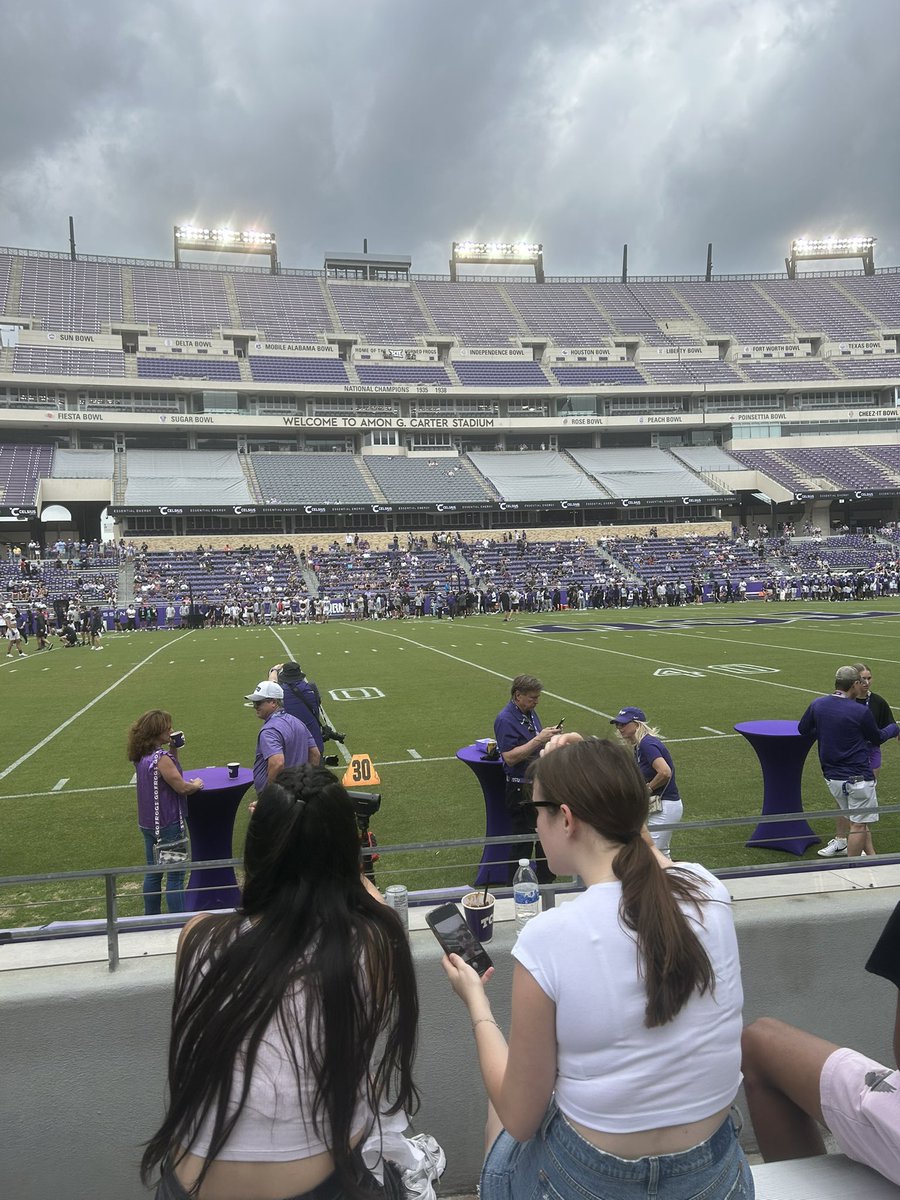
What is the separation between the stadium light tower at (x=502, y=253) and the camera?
89.4m

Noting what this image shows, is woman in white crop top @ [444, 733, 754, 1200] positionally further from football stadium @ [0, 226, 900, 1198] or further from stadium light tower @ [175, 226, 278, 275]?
stadium light tower @ [175, 226, 278, 275]

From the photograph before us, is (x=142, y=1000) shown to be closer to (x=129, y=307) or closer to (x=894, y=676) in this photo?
(x=894, y=676)

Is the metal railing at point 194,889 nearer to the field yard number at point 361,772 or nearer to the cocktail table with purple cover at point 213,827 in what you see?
the cocktail table with purple cover at point 213,827

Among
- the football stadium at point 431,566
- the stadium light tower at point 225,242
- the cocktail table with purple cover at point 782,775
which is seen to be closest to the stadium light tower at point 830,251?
the football stadium at point 431,566

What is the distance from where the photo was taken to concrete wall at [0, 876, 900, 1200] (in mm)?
2930

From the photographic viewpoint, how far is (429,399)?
7175 centimetres

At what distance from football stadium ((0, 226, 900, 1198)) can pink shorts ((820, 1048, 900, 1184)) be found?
104mm

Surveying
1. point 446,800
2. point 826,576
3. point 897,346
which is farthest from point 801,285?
point 446,800

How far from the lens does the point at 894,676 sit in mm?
16609

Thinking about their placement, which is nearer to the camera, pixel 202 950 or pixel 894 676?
pixel 202 950

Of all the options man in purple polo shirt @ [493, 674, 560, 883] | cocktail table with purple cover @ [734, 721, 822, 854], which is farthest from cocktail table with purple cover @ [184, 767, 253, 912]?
cocktail table with purple cover @ [734, 721, 822, 854]

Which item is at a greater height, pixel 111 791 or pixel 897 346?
pixel 897 346

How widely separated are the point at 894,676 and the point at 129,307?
7335 cm

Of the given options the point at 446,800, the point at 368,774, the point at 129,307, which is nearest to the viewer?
the point at 368,774
